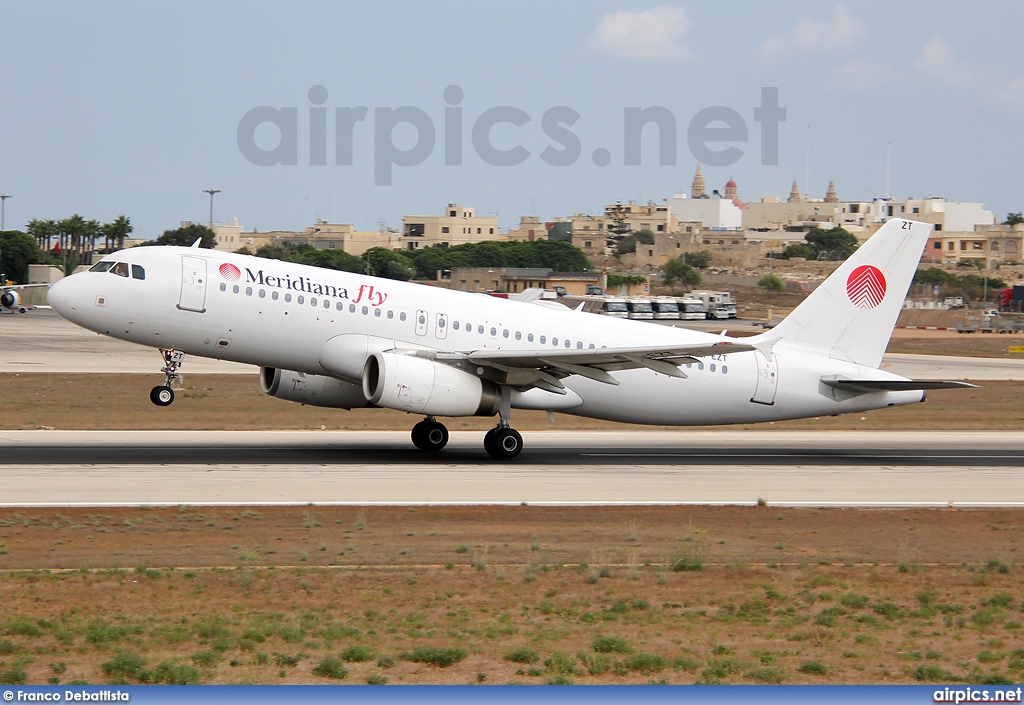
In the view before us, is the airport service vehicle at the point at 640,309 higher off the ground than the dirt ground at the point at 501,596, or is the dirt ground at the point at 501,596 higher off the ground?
the airport service vehicle at the point at 640,309

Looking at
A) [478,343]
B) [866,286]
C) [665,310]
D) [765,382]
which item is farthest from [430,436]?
[665,310]

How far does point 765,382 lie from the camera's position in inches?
1334

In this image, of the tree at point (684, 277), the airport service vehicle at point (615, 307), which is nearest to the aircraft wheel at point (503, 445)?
the airport service vehicle at point (615, 307)

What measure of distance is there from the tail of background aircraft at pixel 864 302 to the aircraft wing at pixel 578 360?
5.69 metres

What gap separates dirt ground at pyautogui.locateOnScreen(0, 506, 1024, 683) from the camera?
42.7 ft

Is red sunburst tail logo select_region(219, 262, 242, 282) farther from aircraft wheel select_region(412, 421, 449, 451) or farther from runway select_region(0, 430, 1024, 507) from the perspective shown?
aircraft wheel select_region(412, 421, 449, 451)

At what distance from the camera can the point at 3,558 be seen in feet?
58.4

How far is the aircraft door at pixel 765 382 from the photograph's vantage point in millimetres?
33875

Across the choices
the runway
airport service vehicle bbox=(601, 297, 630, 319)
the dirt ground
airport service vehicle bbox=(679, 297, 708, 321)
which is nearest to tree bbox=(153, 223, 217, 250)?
airport service vehicle bbox=(601, 297, 630, 319)

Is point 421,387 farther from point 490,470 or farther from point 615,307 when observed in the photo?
point 615,307

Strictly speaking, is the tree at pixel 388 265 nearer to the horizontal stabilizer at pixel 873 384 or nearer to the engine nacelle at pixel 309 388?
the horizontal stabilizer at pixel 873 384

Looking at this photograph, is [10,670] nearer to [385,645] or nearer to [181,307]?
[385,645]

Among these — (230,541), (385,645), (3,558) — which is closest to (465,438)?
(230,541)

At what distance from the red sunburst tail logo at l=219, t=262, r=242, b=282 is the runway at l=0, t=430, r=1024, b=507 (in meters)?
4.50
